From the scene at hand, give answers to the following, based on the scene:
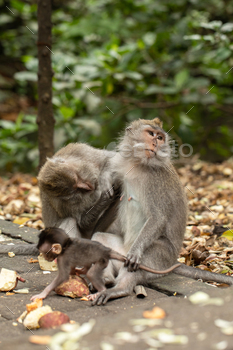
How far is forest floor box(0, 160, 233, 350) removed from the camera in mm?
1897

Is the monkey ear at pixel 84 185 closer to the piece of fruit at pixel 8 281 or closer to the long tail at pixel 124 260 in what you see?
the long tail at pixel 124 260

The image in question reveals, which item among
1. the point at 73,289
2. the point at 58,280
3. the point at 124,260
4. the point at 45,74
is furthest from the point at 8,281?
the point at 45,74

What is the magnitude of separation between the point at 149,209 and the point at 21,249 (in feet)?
4.90

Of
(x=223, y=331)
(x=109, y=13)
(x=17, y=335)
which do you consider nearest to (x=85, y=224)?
(x=17, y=335)

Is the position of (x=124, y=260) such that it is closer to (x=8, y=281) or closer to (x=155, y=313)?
(x=8, y=281)

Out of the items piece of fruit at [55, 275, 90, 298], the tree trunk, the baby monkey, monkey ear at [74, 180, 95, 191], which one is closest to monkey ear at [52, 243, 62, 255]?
the baby monkey

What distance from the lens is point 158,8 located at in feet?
26.3

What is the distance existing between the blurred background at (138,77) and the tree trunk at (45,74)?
111cm

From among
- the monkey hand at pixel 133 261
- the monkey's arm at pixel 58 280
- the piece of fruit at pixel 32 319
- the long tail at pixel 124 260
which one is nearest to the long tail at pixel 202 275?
the long tail at pixel 124 260

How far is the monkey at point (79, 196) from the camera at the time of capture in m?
4.05

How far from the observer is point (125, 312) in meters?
2.97

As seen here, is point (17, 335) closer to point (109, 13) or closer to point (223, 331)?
point (223, 331)

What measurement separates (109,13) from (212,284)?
7.05m

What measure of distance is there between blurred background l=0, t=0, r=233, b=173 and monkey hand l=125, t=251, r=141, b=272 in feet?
11.1
